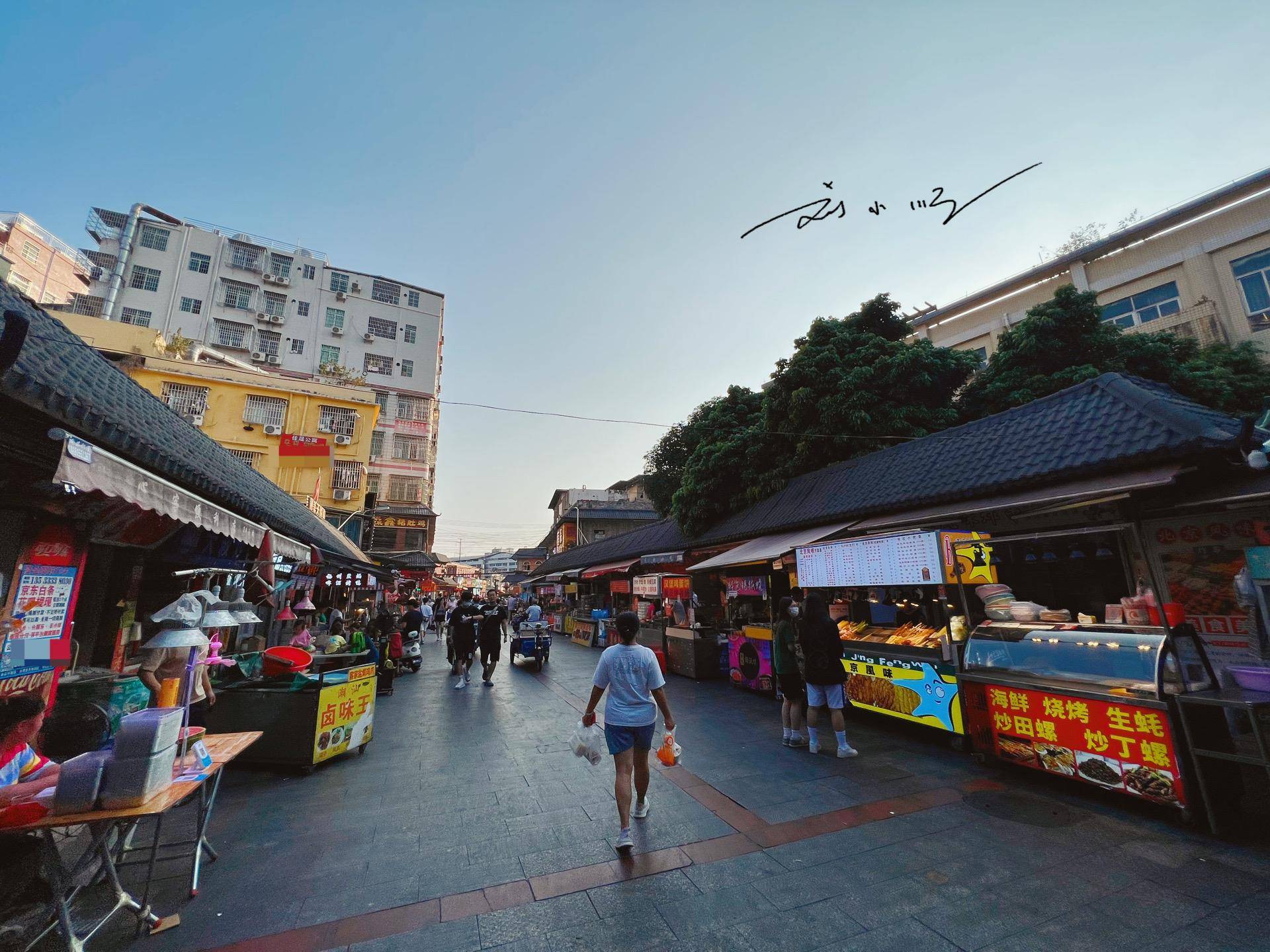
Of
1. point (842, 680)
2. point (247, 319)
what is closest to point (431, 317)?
point (247, 319)

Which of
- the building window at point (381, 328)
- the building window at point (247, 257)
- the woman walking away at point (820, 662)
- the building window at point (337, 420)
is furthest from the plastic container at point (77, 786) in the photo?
the building window at point (247, 257)

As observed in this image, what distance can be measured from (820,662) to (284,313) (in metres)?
43.1

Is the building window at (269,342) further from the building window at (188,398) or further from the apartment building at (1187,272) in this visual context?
the apartment building at (1187,272)

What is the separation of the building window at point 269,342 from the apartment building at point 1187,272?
1670 inches

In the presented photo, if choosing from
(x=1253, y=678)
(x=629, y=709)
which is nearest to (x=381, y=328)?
(x=629, y=709)

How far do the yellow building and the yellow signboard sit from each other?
17.1 m

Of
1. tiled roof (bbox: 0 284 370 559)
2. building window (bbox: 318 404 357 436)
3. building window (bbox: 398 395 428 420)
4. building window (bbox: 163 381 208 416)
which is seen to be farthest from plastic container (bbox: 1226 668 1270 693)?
building window (bbox: 398 395 428 420)

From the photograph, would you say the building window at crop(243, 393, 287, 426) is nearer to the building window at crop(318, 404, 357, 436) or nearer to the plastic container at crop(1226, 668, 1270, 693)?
the building window at crop(318, 404, 357, 436)

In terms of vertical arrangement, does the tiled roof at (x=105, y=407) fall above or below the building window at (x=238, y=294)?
below

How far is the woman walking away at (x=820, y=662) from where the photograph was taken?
6.18 metres

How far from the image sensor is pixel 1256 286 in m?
18.6

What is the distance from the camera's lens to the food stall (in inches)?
249

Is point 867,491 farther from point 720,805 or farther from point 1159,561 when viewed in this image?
point 720,805

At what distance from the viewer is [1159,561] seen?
22.9 ft
